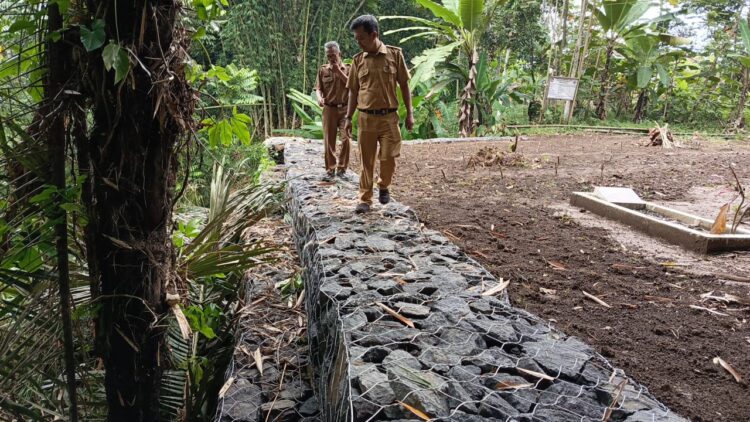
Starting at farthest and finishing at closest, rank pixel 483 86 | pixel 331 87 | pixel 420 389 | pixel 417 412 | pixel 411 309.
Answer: pixel 483 86 → pixel 331 87 → pixel 411 309 → pixel 420 389 → pixel 417 412

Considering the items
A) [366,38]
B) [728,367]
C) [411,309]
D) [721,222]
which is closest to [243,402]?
[411,309]

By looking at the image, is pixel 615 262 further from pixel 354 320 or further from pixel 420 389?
pixel 420 389

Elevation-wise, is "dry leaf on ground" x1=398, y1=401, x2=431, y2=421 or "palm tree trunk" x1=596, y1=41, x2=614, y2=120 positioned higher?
"palm tree trunk" x1=596, y1=41, x2=614, y2=120

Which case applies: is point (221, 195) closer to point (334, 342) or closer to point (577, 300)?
point (334, 342)

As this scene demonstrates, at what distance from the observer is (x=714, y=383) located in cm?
205

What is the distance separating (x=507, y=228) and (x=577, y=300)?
1.42m

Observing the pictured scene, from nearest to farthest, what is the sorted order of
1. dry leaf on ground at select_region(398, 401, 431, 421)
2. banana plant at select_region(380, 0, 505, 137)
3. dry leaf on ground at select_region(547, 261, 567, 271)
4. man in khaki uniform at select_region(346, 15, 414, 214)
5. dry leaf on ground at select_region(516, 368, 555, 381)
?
dry leaf on ground at select_region(398, 401, 431, 421) < dry leaf on ground at select_region(516, 368, 555, 381) < dry leaf on ground at select_region(547, 261, 567, 271) < man in khaki uniform at select_region(346, 15, 414, 214) < banana plant at select_region(380, 0, 505, 137)

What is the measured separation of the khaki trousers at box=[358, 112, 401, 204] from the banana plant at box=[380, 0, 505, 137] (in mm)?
6378

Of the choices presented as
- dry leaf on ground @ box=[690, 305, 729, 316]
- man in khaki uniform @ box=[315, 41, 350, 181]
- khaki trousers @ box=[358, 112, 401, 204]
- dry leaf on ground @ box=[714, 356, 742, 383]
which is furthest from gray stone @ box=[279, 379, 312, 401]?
man in khaki uniform @ box=[315, 41, 350, 181]

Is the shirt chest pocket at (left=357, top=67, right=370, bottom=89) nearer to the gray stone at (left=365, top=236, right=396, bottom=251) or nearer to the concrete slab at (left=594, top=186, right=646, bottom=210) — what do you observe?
the gray stone at (left=365, top=236, right=396, bottom=251)

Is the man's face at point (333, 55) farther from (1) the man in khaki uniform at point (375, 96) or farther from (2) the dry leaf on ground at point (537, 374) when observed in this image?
(2) the dry leaf on ground at point (537, 374)

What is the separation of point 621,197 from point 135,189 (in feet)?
14.4

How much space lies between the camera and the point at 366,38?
373 centimetres

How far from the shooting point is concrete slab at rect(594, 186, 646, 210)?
4.68m
